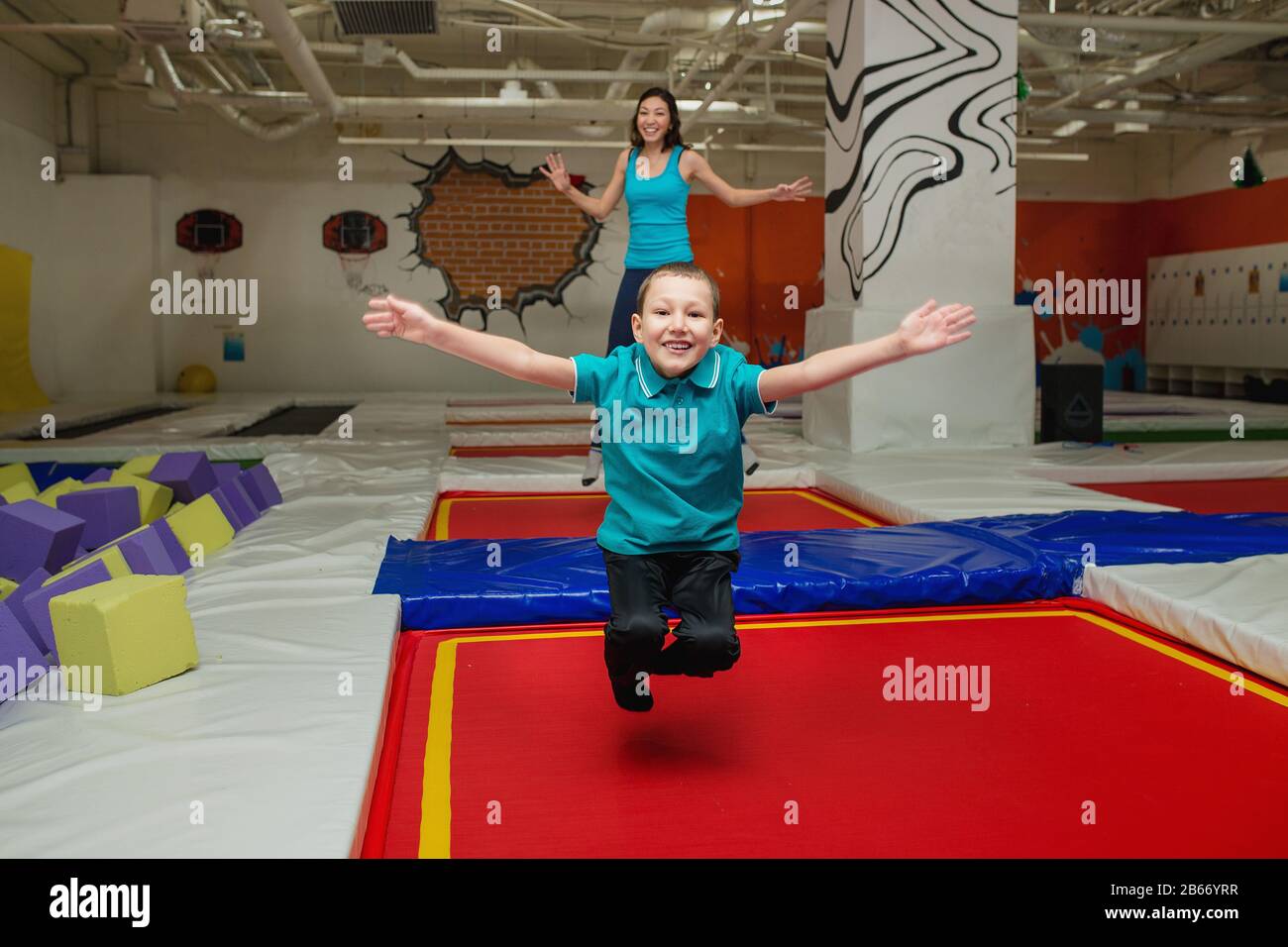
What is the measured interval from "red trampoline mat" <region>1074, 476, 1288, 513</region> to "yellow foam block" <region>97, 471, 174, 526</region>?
11.7ft

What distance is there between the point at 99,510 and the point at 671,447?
8.69 ft

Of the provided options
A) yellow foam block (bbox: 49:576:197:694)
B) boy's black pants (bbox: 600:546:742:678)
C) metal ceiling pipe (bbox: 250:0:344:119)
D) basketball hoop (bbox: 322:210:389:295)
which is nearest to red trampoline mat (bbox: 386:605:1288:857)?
boy's black pants (bbox: 600:546:742:678)

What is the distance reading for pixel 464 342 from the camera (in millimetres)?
1824

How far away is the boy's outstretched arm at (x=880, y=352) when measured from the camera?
1733 mm

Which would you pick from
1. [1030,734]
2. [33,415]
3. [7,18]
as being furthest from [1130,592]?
[7,18]

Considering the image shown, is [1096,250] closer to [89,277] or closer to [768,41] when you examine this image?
[768,41]

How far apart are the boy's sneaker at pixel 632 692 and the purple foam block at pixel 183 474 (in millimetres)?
2762

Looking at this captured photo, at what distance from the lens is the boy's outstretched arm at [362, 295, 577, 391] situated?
5.80ft

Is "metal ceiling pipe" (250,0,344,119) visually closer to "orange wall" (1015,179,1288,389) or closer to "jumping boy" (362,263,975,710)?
"jumping boy" (362,263,975,710)

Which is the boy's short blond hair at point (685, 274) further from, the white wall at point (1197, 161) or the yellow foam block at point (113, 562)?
the white wall at point (1197, 161)

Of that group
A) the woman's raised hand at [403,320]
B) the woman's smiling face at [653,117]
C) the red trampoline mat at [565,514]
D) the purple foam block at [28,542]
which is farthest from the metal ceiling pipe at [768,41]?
the woman's raised hand at [403,320]

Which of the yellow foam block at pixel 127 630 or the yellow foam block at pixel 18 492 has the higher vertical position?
the yellow foam block at pixel 18 492
